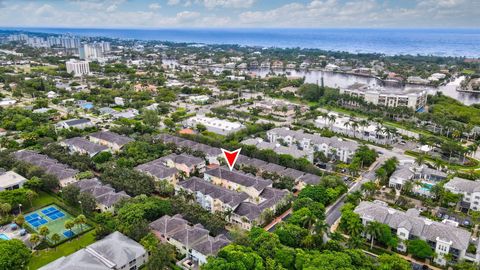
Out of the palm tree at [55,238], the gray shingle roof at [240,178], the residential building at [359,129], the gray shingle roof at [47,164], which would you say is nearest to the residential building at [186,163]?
the gray shingle roof at [240,178]

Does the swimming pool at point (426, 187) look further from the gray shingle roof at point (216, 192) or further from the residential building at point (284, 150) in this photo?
the gray shingle roof at point (216, 192)

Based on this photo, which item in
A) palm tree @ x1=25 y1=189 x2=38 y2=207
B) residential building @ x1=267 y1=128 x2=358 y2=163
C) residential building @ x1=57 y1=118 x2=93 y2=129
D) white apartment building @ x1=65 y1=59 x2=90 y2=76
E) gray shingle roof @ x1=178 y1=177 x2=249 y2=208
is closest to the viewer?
gray shingle roof @ x1=178 y1=177 x2=249 y2=208

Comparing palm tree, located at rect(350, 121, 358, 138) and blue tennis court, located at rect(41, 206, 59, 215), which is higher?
palm tree, located at rect(350, 121, 358, 138)

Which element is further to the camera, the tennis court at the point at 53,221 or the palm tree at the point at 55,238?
the tennis court at the point at 53,221

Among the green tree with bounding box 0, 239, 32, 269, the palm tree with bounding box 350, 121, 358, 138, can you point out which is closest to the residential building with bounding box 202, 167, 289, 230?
the green tree with bounding box 0, 239, 32, 269

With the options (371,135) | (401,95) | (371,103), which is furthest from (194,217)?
(401,95)

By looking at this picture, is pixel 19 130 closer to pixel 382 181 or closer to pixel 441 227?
pixel 382 181

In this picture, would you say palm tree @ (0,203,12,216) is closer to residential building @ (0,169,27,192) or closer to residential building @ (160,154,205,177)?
residential building @ (0,169,27,192)
